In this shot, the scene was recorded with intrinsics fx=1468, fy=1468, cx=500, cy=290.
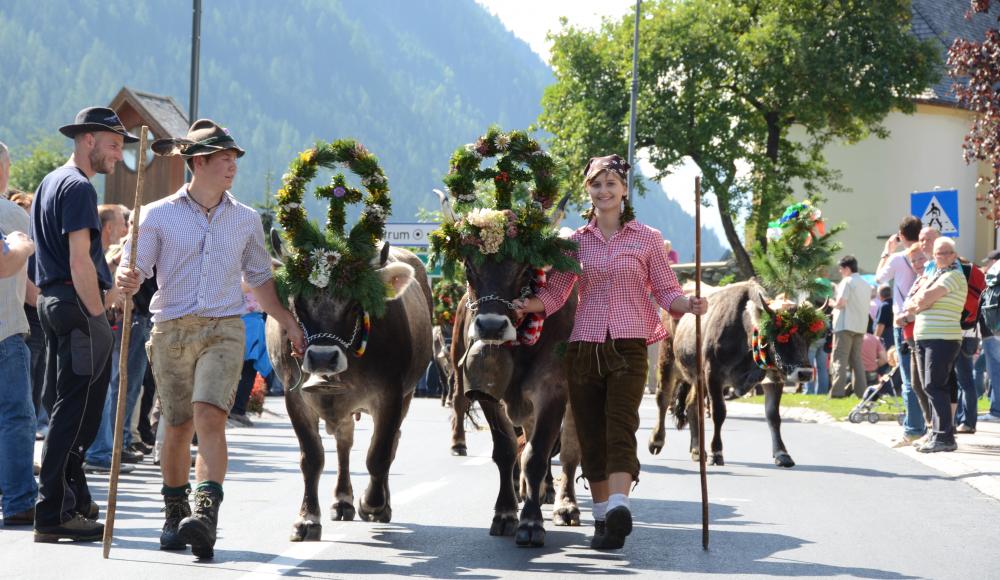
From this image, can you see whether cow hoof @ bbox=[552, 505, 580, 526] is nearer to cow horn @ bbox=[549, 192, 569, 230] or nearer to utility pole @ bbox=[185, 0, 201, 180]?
cow horn @ bbox=[549, 192, 569, 230]

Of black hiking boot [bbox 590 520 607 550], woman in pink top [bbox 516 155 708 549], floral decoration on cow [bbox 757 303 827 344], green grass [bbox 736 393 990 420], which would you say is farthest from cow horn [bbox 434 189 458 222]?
green grass [bbox 736 393 990 420]

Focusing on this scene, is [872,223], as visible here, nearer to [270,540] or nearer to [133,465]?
[133,465]

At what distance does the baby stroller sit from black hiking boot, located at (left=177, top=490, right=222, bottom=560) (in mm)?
11630

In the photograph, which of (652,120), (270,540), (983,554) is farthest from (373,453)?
(652,120)

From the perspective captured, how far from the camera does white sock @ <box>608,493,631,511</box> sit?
26.8ft

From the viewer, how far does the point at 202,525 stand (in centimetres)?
761

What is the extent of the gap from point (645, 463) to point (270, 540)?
20.7 feet

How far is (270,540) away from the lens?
8.61 m

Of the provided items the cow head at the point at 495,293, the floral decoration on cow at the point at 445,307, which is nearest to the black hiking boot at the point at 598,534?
the cow head at the point at 495,293

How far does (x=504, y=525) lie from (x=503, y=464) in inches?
14.9

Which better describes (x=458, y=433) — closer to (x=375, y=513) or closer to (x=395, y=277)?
(x=375, y=513)

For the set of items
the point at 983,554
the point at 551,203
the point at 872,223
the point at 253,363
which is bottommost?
the point at 983,554

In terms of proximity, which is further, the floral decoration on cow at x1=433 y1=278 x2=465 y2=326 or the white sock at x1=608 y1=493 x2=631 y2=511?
the floral decoration on cow at x1=433 y1=278 x2=465 y2=326

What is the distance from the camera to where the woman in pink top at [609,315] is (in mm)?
8484
